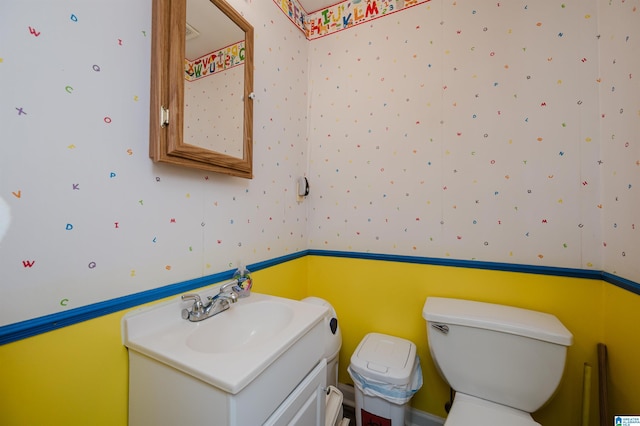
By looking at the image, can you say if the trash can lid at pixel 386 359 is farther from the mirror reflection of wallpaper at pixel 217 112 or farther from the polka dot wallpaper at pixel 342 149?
the mirror reflection of wallpaper at pixel 217 112

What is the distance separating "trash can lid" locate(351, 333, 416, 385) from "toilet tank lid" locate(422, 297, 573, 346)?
0.85 ft

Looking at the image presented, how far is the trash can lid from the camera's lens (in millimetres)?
1108

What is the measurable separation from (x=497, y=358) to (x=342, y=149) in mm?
1310

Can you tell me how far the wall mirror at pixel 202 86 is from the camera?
784 millimetres

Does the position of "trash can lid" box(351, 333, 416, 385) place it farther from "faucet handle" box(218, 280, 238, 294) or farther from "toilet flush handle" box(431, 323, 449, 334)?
"faucet handle" box(218, 280, 238, 294)

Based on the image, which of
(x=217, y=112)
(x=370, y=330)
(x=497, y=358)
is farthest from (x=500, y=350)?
(x=217, y=112)

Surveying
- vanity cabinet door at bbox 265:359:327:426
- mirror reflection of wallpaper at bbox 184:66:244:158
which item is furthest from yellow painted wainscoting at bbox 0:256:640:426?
mirror reflection of wallpaper at bbox 184:66:244:158

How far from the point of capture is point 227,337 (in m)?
0.90

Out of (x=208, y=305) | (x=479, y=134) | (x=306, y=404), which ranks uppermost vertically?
(x=479, y=134)

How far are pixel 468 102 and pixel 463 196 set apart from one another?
1.60 ft

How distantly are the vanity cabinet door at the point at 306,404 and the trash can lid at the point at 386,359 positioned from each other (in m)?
0.32

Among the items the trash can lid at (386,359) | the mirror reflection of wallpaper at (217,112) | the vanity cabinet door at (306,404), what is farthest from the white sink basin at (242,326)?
the mirror reflection of wallpaper at (217,112)

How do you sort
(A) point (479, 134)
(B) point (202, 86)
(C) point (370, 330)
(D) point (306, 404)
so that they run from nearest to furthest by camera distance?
(D) point (306, 404) < (B) point (202, 86) < (A) point (479, 134) < (C) point (370, 330)

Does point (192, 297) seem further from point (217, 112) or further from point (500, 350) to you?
point (500, 350)
